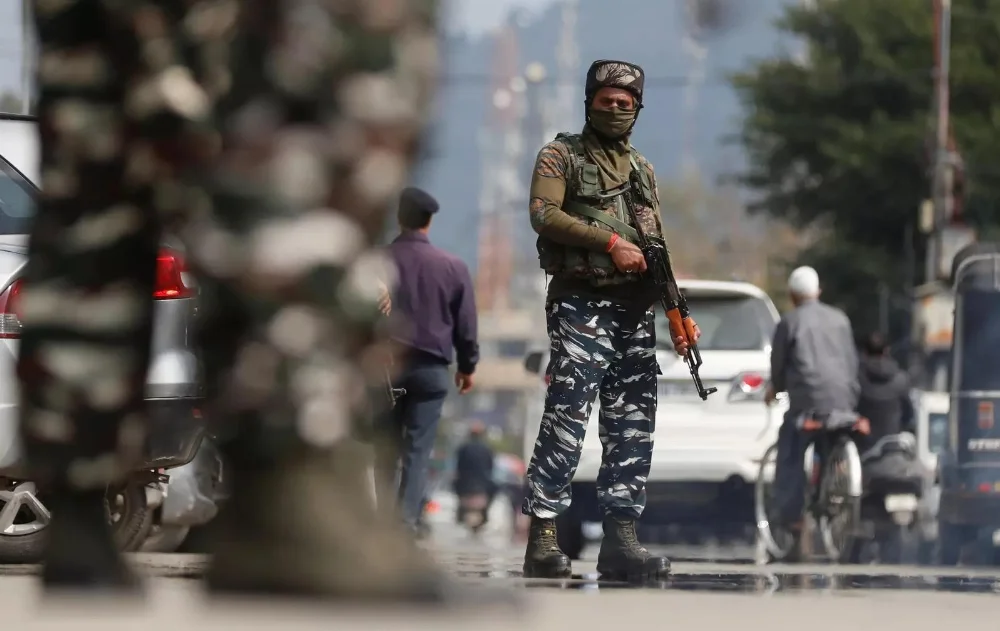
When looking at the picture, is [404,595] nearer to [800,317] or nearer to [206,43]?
[206,43]

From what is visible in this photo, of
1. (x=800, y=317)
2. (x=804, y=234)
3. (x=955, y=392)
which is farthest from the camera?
(x=804, y=234)

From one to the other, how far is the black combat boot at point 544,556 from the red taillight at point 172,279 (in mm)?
1635

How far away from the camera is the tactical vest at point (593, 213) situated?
7734mm

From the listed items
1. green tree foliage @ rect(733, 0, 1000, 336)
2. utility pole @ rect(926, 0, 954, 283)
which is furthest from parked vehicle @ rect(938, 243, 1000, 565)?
green tree foliage @ rect(733, 0, 1000, 336)

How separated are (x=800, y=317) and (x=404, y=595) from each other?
35.8ft

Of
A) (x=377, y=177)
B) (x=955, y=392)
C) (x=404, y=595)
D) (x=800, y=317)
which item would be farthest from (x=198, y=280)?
(x=955, y=392)

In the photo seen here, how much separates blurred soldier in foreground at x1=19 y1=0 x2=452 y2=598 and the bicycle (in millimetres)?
10367

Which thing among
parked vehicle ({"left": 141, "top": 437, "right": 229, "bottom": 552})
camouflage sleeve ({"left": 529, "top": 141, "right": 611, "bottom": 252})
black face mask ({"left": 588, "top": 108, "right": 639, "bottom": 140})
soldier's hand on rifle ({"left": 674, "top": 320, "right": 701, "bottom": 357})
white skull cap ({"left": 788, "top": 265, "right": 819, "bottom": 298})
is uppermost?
white skull cap ({"left": 788, "top": 265, "right": 819, "bottom": 298})

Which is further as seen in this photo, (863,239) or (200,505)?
(863,239)

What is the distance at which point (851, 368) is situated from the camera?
45.8 feet

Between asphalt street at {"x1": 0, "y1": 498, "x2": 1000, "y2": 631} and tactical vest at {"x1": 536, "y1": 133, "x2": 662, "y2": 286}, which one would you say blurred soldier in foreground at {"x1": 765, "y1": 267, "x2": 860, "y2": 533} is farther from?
asphalt street at {"x1": 0, "y1": 498, "x2": 1000, "y2": 631}

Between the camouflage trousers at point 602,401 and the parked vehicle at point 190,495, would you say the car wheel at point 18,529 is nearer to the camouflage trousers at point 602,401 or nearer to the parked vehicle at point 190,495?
the parked vehicle at point 190,495

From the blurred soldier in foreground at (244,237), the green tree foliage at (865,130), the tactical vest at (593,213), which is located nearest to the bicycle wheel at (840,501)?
the tactical vest at (593,213)

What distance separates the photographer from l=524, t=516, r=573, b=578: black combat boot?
780 cm
